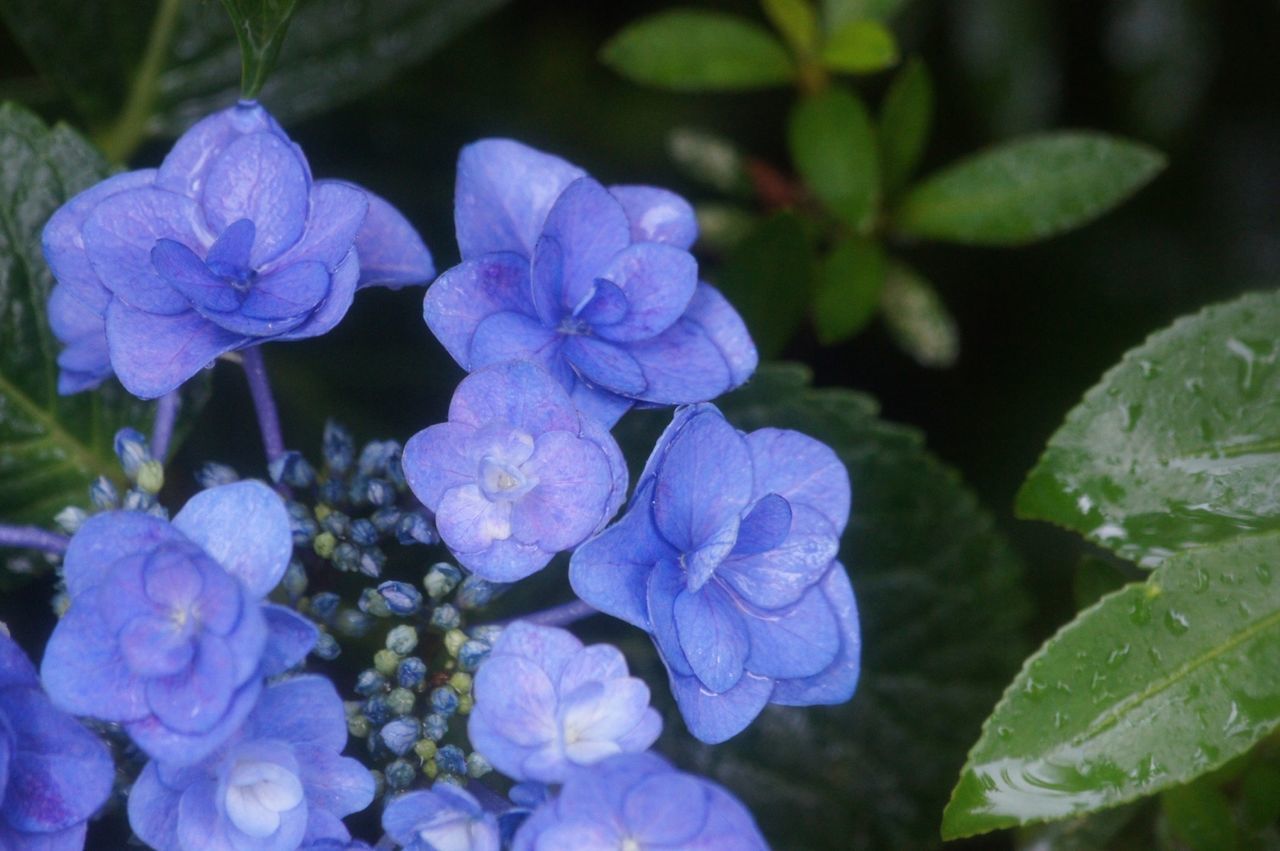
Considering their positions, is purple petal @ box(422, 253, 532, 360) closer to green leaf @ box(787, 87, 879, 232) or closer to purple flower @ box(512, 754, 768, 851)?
purple flower @ box(512, 754, 768, 851)

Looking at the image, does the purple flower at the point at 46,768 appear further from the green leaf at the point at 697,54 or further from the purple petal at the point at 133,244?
the green leaf at the point at 697,54

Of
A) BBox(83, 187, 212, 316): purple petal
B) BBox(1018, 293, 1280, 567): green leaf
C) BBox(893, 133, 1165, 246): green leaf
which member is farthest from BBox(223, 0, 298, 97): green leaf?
BBox(893, 133, 1165, 246): green leaf

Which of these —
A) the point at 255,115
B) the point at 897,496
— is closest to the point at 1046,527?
the point at 897,496

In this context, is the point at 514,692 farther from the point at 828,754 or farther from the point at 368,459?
the point at 828,754

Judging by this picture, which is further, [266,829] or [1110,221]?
[1110,221]

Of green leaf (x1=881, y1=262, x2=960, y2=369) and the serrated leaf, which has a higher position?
green leaf (x1=881, y1=262, x2=960, y2=369)

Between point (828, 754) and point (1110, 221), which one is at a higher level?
point (1110, 221)

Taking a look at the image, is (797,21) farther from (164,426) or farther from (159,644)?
(159,644)

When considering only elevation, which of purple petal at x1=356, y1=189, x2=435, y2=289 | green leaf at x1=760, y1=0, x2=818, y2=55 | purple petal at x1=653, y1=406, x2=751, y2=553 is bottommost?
purple petal at x1=653, y1=406, x2=751, y2=553
